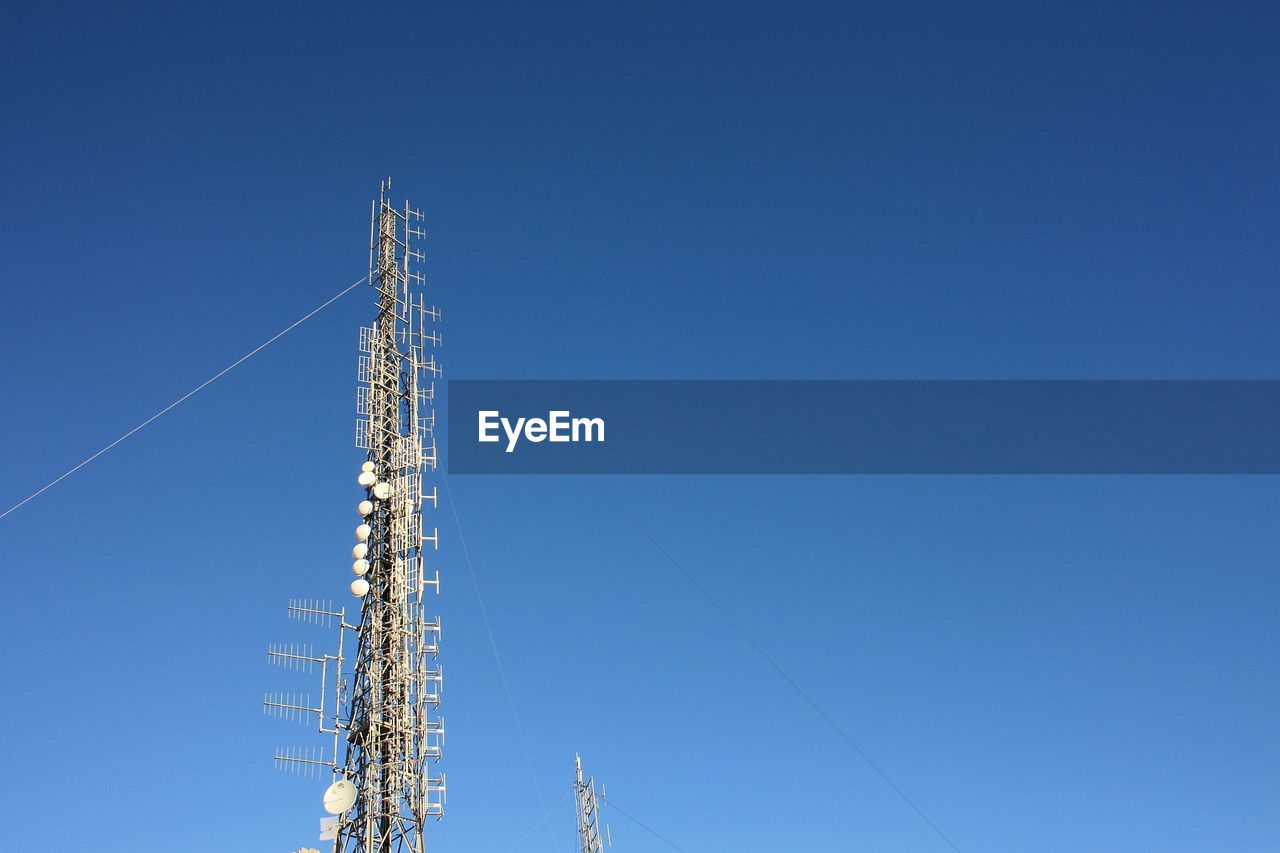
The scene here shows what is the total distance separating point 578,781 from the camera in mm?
70125

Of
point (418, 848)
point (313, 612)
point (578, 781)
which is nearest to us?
point (418, 848)

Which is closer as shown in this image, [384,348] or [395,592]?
[395,592]

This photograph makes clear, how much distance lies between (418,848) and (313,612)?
801 cm

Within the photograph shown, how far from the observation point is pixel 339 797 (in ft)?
116

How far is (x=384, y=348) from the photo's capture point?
4141cm

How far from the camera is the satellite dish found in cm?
3538

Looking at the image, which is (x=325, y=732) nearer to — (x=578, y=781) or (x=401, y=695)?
(x=401, y=695)

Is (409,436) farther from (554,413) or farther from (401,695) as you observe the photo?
(401,695)

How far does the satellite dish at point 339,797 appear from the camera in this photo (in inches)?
1393

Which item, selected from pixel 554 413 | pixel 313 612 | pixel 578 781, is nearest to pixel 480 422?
pixel 554 413

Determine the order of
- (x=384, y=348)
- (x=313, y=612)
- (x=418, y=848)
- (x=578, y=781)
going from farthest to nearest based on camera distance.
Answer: (x=578, y=781) → (x=384, y=348) → (x=313, y=612) → (x=418, y=848)

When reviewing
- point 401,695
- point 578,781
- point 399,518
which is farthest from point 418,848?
point 578,781

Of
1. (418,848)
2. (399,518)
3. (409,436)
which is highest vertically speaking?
(409,436)

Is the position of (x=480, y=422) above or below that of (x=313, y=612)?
above
